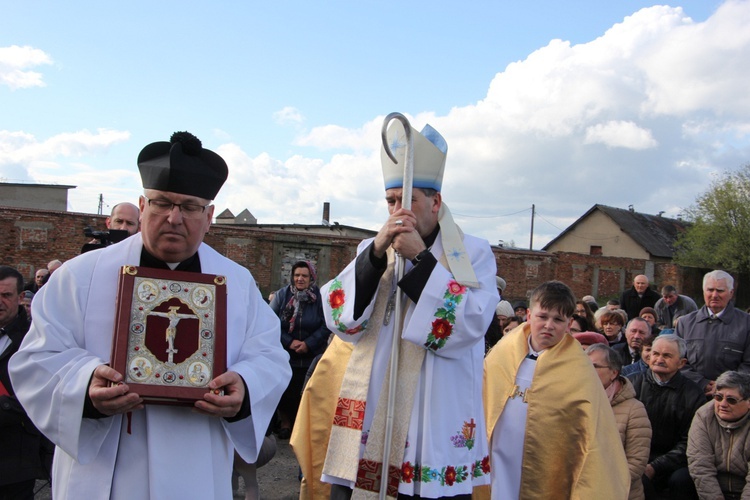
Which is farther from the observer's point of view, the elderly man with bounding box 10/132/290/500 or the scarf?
the scarf

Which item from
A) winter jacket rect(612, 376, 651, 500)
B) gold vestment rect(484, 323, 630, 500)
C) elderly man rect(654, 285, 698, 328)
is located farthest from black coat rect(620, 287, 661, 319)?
gold vestment rect(484, 323, 630, 500)

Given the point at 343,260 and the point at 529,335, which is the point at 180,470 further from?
the point at 343,260

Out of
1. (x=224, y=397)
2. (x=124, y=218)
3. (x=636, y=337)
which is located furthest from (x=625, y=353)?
(x=224, y=397)

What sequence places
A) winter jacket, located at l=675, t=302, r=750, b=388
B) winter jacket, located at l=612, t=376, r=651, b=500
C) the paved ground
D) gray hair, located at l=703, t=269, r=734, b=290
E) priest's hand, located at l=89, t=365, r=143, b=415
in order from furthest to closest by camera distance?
gray hair, located at l=703, t=269, r=734, b=290 < winter jacket, located at l=675, t=302, r=750, b=388 < the paved ground < winter jacket, located at l=612, t=376, r=651, b=500 < priest's hand, located at l=89, t=365, r=143, b=415

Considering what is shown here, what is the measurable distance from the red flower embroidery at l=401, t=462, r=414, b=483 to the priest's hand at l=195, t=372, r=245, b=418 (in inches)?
37.7

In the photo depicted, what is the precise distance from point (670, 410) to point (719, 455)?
522mm

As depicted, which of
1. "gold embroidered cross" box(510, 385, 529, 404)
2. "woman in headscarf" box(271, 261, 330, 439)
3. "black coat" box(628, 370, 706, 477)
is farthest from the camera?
"woman in headscarf" box(271, 261, 330, 439)

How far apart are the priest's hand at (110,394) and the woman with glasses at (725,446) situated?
426 cm

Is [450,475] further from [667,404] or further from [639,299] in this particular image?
[639,299]

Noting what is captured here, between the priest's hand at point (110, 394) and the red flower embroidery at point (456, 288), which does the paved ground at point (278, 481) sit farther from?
the priest's hand at point (110, 394)

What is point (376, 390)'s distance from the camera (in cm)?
325

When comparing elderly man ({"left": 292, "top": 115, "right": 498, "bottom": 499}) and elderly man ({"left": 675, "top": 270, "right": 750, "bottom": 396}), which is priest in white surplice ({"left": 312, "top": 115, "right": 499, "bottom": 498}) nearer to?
elderly man ({"left": 292, "top": 115, "right": 498, "bottom": 499})

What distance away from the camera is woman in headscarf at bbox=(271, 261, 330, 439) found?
7.54 m

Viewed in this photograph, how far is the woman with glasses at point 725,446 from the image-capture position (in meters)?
4.91
